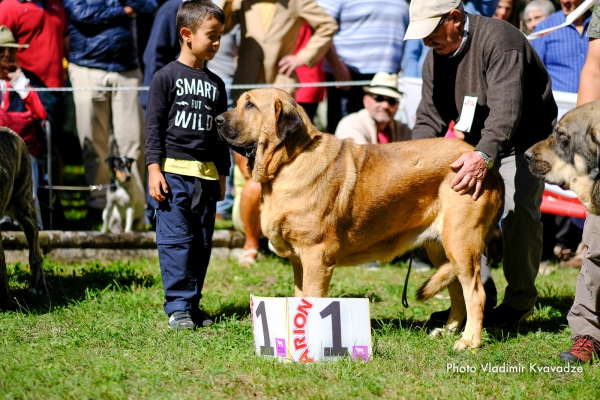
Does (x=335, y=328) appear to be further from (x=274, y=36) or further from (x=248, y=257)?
(x=274, y=36)

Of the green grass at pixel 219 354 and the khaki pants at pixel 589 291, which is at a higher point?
the khaki pants at pixel 589 291

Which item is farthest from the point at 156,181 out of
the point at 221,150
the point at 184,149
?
the point at 221,150

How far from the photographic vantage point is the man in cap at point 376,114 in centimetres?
827

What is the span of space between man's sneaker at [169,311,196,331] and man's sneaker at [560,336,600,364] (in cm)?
253

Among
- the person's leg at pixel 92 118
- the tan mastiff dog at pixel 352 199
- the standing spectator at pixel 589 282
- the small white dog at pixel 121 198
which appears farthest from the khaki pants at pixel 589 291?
the person's leg at pixel 92 118

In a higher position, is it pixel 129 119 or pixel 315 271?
pixel 315 271

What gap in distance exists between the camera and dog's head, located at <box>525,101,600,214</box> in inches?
168

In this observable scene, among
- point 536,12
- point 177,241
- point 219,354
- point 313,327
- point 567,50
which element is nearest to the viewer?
point 313,327

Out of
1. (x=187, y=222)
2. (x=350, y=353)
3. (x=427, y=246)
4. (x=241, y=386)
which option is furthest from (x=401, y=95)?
(x=241, y=386)

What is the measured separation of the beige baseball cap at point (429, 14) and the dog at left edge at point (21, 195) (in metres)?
3.30

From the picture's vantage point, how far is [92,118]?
862 cm

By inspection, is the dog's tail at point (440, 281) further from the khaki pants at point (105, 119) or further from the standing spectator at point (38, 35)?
the standing spectator at point (38, 35)

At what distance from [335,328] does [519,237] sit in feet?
6.41

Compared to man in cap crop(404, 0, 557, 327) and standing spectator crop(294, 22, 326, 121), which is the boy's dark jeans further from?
standing spectator crop(294, 22, 326, 121)
